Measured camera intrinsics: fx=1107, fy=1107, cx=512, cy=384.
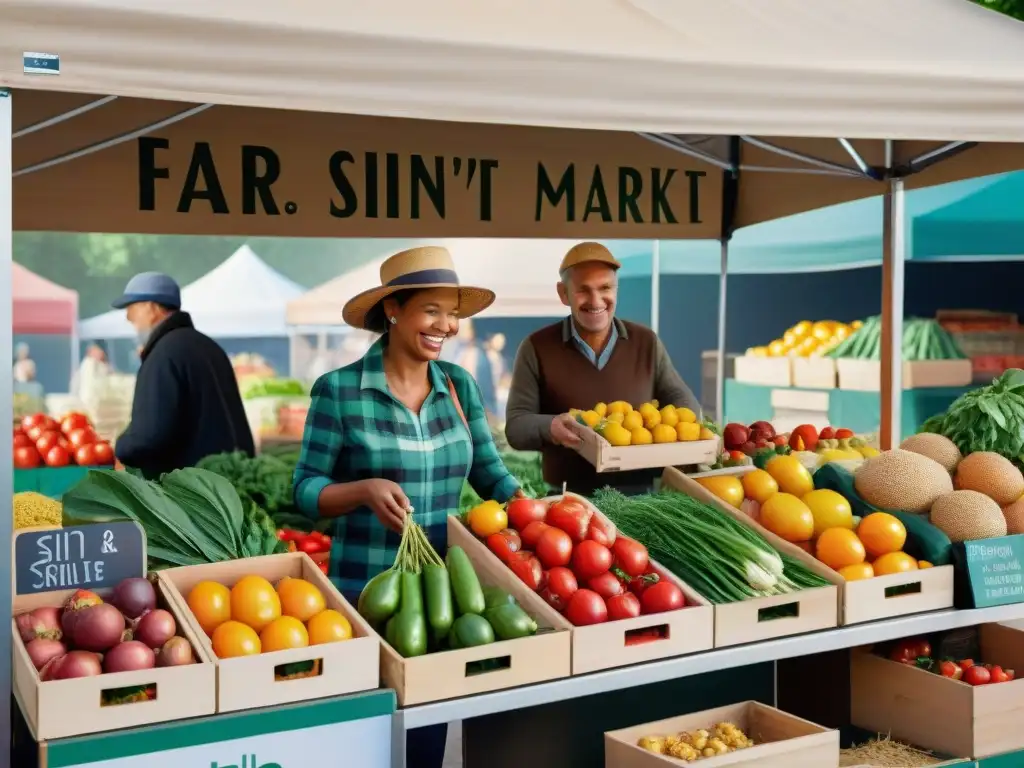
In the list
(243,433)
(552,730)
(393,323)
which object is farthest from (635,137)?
(552,730)

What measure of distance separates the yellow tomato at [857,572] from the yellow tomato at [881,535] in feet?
0.36

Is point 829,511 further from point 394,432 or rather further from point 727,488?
point 394,432

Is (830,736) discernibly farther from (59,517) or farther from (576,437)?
(59,517)

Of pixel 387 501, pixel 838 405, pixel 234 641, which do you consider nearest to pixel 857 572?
pixel 387 501

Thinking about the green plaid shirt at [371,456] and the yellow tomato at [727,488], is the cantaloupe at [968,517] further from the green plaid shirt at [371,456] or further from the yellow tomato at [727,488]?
the green plaid shirt at [371,456]

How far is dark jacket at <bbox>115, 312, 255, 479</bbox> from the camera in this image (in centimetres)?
516

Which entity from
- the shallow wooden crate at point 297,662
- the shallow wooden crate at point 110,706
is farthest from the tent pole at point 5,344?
the shallow wooden crate at point 297,662

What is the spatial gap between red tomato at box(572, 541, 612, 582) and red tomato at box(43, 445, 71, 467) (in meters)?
5.50

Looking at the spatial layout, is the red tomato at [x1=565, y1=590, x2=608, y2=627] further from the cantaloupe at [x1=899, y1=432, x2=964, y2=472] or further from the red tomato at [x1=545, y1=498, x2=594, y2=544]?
the cantaloupe at [x1=899, y1=432, x2=964, y2=472]

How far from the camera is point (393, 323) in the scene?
10.6 feet

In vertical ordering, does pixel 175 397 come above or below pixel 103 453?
above

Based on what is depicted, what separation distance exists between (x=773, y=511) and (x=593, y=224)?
3472mm

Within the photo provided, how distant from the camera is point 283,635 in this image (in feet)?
7.52

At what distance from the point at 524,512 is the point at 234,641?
0.89 m
